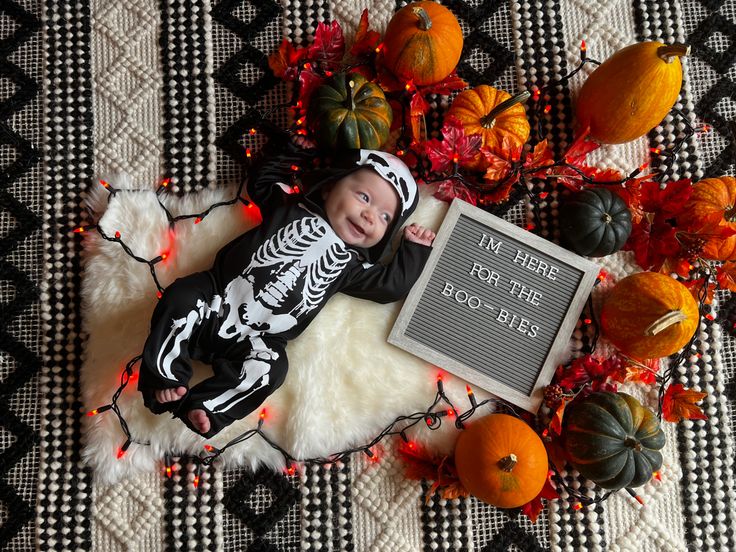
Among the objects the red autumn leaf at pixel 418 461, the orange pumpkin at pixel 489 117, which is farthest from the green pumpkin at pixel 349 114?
the red autumn leaf at pixel 418 461

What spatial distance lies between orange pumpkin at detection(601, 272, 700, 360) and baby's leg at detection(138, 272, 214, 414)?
1.02 metres

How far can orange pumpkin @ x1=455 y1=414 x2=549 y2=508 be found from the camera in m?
1.33

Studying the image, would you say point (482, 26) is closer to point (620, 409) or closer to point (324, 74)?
point (324, 74)

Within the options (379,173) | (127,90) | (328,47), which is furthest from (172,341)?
(328,47)

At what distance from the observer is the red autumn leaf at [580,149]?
1547 mm

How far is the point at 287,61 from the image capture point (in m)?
1.58

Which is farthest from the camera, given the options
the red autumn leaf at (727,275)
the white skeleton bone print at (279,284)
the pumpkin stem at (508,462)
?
the red autumn leaf at (727,275)

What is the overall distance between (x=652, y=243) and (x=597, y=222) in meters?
0.21

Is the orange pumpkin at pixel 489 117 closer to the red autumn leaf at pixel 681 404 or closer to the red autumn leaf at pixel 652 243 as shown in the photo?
the red autumn leaf at pixel 652 243

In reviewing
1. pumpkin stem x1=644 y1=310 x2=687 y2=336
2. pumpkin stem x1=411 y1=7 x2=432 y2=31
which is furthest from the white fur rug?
pumpkin stem x1=411 y1=7 x2=432 y2=31

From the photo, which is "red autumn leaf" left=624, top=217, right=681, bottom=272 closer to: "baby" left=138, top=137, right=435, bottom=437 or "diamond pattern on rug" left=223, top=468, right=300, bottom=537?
"baby" left=138, top=137, right=435, bottom=437

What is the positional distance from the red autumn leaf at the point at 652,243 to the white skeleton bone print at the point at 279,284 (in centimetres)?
78

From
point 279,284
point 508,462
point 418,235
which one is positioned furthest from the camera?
point 418,235

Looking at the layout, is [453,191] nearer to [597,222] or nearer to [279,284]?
[597,222]
